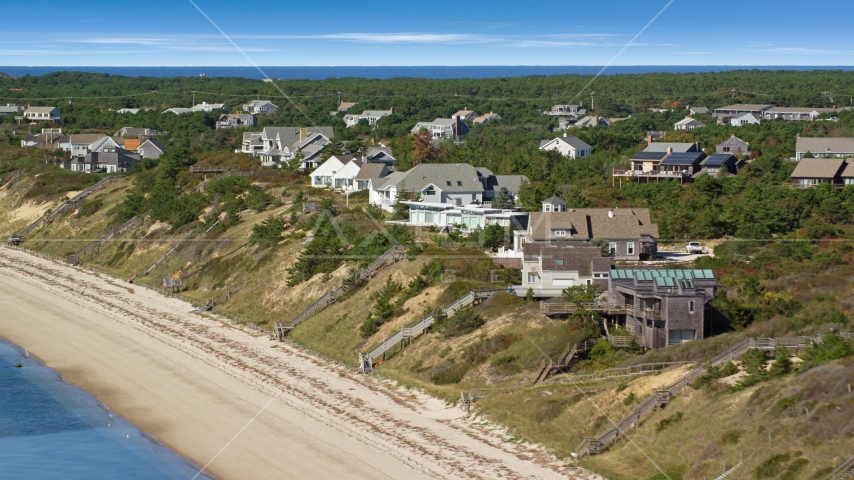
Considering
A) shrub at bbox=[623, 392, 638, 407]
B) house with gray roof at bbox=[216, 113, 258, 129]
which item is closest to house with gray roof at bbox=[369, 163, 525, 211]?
shrub at bbox=[623, 392, 638, 407]

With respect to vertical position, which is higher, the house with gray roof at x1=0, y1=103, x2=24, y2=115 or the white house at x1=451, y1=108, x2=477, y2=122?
the house with gray roof at x1=0, y1=103, x2=24, y2=115

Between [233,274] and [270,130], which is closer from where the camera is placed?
[233,274]

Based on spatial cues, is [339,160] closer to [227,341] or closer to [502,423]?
[227,341]

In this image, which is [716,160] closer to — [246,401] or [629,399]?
[629,399]

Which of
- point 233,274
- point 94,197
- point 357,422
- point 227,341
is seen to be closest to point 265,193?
point 233,274

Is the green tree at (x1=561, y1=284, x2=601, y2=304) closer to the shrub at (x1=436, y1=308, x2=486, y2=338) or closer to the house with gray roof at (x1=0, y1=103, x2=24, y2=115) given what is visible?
the shrub at (x1=436, y1=308, x2=486, y2=338)

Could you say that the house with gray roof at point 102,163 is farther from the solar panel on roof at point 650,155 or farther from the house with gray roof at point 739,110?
the house with gray roof at point 739,110

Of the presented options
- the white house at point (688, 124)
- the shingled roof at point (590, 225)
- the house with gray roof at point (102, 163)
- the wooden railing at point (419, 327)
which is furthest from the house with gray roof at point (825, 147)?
the house with gray roof at point (102, 163)
